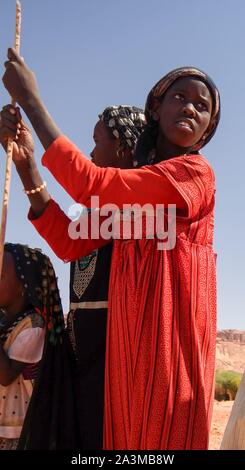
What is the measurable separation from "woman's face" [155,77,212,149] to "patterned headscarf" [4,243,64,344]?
102cm

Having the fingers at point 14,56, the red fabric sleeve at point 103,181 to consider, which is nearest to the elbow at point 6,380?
the red fabric sleeve at point 103,181

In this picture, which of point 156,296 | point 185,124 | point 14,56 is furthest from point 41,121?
point 156,296

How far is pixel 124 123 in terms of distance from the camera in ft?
10.2

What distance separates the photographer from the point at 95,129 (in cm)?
320

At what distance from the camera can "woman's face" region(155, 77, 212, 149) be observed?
8.43 feet

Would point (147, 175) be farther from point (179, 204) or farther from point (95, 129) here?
point (95, 129)

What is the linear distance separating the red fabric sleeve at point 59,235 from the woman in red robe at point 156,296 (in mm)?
305

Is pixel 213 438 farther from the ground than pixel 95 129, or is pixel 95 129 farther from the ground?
pixel 95 129

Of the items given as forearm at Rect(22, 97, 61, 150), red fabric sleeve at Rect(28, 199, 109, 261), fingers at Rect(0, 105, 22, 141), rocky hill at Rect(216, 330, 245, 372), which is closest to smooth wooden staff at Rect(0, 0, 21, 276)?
fingers at Rect(0, 105, 22, 141)

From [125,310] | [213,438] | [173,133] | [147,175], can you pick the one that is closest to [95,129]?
[173,133]

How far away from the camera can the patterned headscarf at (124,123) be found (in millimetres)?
3070

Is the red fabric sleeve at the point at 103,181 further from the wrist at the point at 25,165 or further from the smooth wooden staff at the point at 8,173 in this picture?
the wrist at the point at 25,165

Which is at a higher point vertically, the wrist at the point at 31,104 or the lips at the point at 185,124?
the wrist at the point at 31,104
